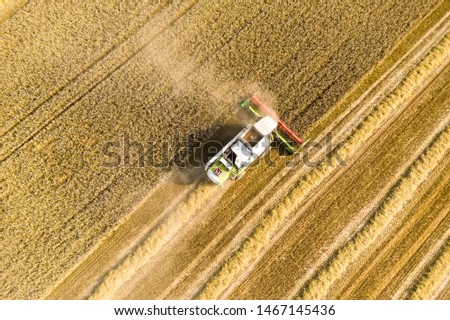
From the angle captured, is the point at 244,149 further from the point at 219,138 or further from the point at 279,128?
the point at 279,128

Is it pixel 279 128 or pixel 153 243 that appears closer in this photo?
pixel 153 243

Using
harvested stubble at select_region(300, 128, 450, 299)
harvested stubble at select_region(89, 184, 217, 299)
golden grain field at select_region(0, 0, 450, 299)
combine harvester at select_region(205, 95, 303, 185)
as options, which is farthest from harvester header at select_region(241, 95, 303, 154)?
harvested stubble at select_region(300, 128, 450, 299)

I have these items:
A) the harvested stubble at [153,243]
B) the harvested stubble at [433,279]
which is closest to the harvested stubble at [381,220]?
the harvested stubble at [433,279]

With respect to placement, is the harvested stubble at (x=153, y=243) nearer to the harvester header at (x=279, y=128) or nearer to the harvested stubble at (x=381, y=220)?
the harvester header at (x=279, y=128)

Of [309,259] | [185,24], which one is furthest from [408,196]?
[185,24]

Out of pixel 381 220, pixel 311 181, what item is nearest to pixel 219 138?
pixel 311 181

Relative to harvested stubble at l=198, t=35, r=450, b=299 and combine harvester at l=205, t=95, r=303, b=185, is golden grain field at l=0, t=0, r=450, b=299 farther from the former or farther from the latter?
combine harvester at l=205, t=95, r=303, b=185
